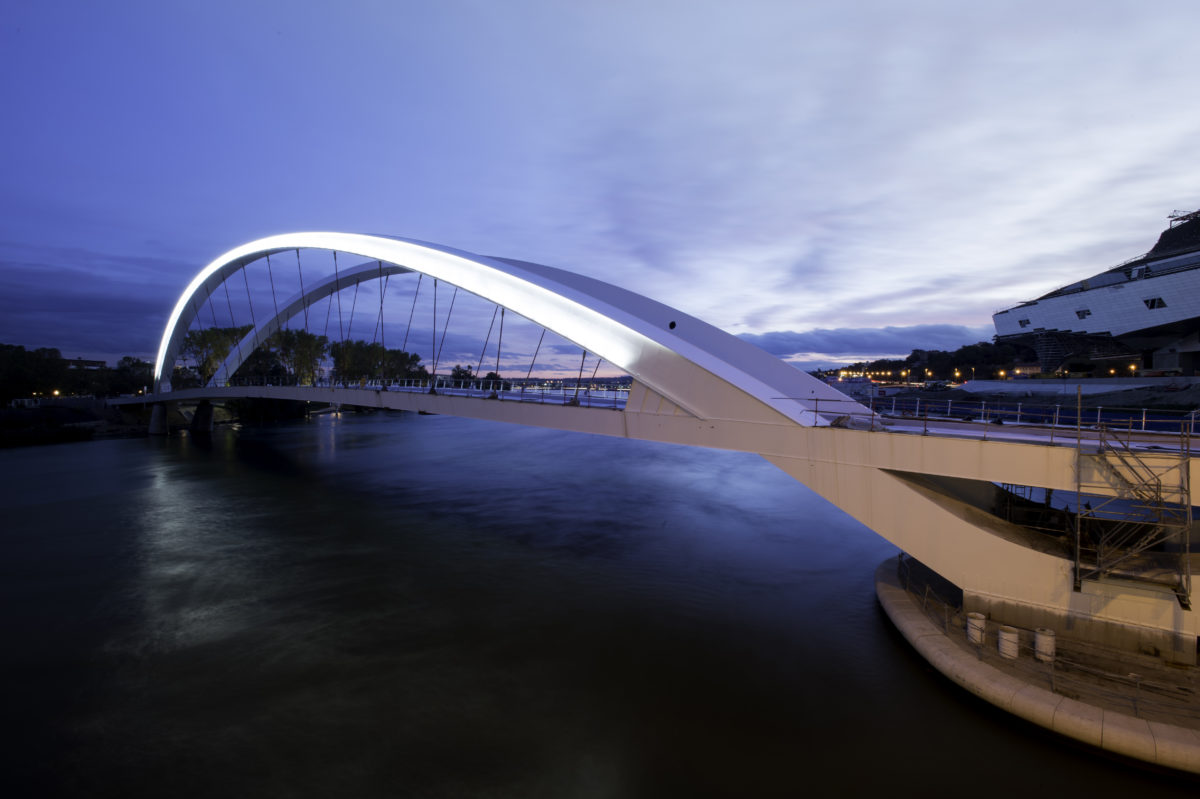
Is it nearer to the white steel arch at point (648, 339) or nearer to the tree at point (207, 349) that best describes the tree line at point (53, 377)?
the tree at point (207, 349)

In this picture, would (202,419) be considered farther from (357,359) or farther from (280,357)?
(357,359)

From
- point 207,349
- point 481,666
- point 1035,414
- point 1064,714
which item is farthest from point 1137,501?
point 207,349

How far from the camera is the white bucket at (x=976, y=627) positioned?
7133mm

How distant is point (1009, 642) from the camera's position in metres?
6.79

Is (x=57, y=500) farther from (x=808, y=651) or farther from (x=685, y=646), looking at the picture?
(x=808, y=651)

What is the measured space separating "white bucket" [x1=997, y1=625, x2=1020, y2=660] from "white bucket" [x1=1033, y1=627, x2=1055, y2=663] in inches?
8.2

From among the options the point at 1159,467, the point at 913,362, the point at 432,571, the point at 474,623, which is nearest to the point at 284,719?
the point at 474,623

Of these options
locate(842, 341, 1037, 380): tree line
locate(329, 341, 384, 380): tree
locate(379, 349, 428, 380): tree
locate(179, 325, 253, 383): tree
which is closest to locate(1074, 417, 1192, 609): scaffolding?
locate(842, 341, 1037, 380): tree line

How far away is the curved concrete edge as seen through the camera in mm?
5324

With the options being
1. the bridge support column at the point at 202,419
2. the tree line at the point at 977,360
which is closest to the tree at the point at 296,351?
the bridge support column at the point at 202,419

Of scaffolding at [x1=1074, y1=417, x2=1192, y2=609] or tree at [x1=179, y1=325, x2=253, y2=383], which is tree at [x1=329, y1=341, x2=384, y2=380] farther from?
scaffolding at [x1=1074, y1=417, x2=1192, y2=609]

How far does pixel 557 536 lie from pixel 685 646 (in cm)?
744

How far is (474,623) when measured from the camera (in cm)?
986

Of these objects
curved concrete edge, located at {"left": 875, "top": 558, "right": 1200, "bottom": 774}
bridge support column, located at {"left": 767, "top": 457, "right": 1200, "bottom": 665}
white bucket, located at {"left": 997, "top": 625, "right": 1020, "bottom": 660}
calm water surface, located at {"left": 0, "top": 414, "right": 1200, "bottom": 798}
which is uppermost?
bridge support column, located at {"left": 767, "top": 457, "right": 1200, "bottom": 665}
